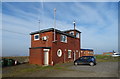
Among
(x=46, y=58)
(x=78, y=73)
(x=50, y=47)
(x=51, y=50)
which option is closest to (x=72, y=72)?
(x=78, y=73)

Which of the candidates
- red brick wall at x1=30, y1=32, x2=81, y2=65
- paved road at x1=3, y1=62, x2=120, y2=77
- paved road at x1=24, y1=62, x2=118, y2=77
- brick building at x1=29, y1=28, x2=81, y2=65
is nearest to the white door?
brick building at x1=29, y1=28, x2=81, y2=65

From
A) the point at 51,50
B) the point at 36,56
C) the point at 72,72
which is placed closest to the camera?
the point at 72,72

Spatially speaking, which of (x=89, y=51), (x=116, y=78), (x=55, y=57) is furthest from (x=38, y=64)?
(x=89, y=51)

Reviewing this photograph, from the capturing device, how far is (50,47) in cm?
1934

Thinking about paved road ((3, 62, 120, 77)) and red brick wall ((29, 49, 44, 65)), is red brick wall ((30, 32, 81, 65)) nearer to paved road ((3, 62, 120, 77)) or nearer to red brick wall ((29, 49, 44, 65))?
red brick wall ((29, 49, 44, 65))

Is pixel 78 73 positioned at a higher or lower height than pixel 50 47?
lower

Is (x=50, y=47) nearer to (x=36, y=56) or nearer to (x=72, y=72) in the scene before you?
(x=36, y=56)

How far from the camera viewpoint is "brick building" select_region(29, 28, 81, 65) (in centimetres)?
1859

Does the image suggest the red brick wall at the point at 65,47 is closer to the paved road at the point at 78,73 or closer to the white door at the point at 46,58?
the white door at the point at 46,58

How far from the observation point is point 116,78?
9062 mm

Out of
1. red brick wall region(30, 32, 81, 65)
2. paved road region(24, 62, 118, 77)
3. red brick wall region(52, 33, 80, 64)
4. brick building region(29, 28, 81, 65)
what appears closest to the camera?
paved road region(24, 62, 118, 77)

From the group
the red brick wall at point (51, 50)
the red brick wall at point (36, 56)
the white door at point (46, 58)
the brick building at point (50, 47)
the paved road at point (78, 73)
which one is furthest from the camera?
the white door at point (46, 58)

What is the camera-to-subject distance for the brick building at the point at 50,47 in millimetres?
18594

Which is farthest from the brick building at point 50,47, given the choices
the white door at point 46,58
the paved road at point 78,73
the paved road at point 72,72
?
the paved road at point 78,73
